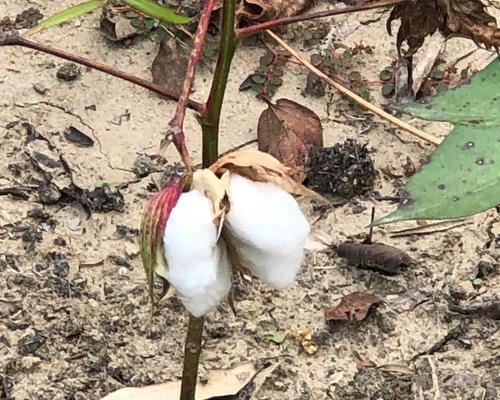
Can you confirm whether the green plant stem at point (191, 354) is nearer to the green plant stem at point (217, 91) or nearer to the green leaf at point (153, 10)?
the green plant stem at point (217, 91)

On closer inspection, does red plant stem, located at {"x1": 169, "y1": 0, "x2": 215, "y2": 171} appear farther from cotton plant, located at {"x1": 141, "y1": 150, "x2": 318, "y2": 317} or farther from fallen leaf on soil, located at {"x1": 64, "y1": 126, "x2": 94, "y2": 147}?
fallen leaf on soil, located at {"x1": 64, "y1": 126, "x2": 94, "y2": 147}

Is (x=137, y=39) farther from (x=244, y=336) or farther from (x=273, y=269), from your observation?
(x=273, y=269)

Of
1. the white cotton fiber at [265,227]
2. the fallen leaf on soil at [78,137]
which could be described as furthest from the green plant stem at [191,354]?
the fallen leaf on soil at [78,137]

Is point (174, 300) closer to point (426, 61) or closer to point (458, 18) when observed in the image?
point (458, 18)

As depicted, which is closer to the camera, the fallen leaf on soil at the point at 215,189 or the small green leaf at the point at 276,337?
the fallen leaf on soil at the point at 215,189

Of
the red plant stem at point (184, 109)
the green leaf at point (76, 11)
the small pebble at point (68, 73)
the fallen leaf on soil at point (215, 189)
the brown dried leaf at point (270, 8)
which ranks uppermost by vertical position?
the red plant stem at point (184, 109)

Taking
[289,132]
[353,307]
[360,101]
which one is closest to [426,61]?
[360,101]

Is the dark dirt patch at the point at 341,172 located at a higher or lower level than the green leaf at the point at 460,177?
lower
